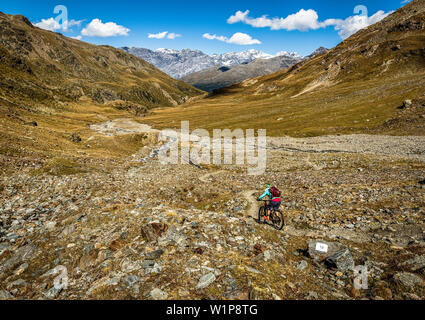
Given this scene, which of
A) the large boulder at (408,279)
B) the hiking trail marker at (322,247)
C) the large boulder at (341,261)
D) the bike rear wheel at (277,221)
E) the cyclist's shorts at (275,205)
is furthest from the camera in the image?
the bike rear wheel at (277,221)

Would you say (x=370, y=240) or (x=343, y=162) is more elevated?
(x=343, y=162)

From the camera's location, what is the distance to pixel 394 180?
24906mm

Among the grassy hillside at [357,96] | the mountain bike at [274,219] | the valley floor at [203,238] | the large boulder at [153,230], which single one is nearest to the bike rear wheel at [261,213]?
the mountain bike at [274,219]

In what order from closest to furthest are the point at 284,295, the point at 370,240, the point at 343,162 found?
the point at 284,295
the point at 370,240
the point at 343,162

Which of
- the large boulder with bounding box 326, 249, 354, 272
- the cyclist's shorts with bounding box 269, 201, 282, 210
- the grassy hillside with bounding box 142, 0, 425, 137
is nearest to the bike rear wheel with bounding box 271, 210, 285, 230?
the cyclist's shorts with bounding box 269, 201, 282, 210

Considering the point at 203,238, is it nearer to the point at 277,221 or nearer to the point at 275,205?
the point at 275,205

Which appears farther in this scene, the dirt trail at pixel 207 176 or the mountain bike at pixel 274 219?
the dirt trail at pixel 207 176

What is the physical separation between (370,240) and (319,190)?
1074 centimetres

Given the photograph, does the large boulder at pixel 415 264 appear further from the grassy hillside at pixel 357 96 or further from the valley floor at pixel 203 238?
the grassy hillside at pixel 357 96

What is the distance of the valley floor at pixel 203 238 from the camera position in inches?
386

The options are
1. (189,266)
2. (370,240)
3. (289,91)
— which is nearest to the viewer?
(189,266)
